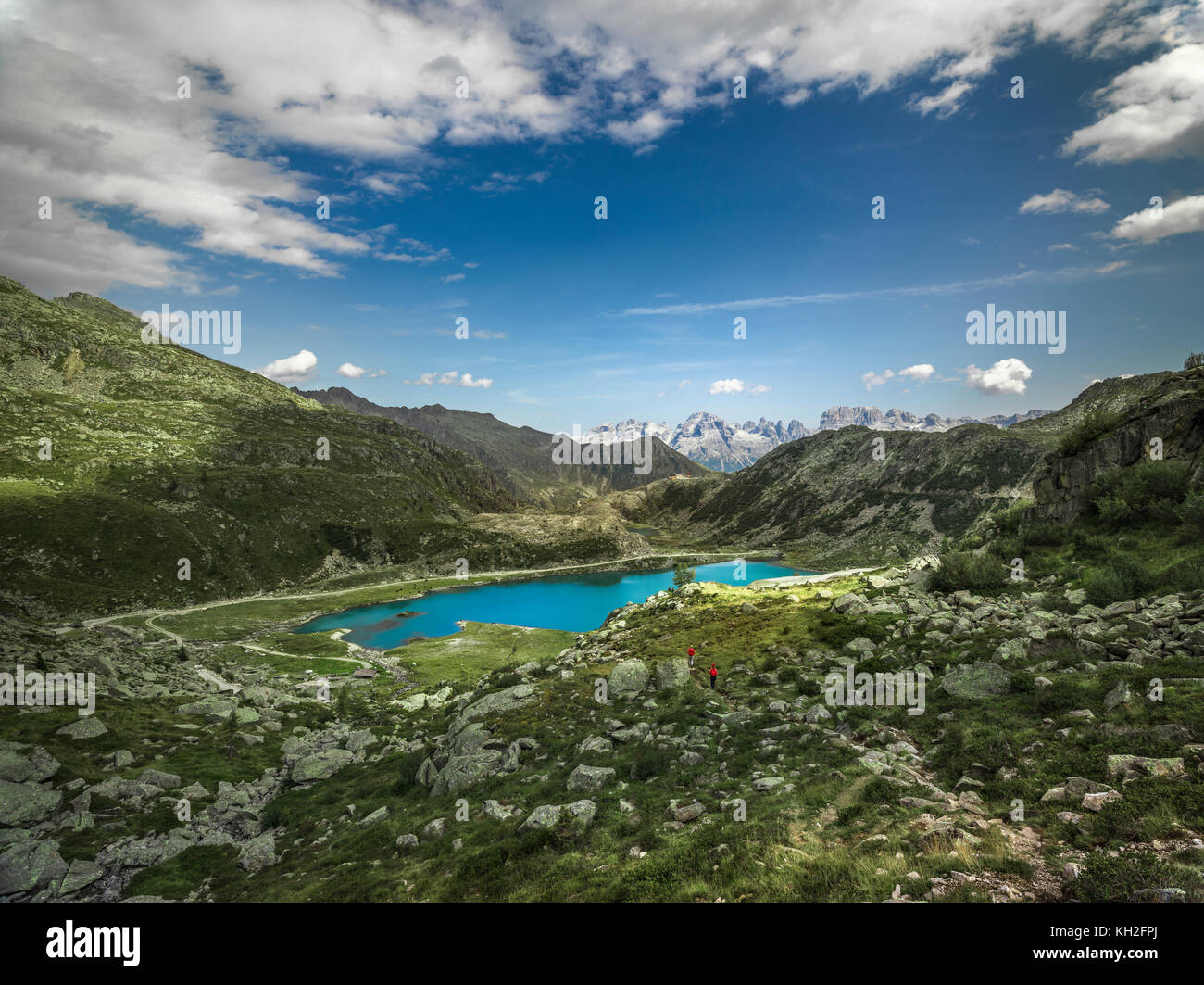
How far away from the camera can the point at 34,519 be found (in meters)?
112

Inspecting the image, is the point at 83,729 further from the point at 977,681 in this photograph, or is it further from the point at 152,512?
→ the point at 152,512

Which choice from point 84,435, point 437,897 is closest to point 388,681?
point 437,897

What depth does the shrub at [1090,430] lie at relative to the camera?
3531 centimetres

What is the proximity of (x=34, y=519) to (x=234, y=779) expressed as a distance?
144 meters

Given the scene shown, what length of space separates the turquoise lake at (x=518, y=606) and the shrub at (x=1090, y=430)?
3623 inches

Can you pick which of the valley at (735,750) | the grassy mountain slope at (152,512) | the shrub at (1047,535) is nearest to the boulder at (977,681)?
the valley at (735,750)

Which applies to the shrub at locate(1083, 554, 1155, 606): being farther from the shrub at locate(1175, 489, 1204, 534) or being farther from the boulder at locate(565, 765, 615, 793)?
the boulder at locate(565, 765, 615, 793)

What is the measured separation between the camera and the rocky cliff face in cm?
2969

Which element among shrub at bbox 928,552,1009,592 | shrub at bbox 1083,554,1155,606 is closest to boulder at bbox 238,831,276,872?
shrub at bbox 1083,554,1155,606

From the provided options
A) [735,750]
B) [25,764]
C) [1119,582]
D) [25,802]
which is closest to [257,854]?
[25,802]

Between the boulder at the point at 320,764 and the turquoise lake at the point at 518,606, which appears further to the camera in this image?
the turquoise lake at the point at 518,606

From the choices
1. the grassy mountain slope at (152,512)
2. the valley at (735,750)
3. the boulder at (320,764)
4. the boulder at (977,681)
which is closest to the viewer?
the valley at (735,750)

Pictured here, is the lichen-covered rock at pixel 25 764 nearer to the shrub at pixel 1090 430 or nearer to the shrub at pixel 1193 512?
the shrub at pixel 1193 512
